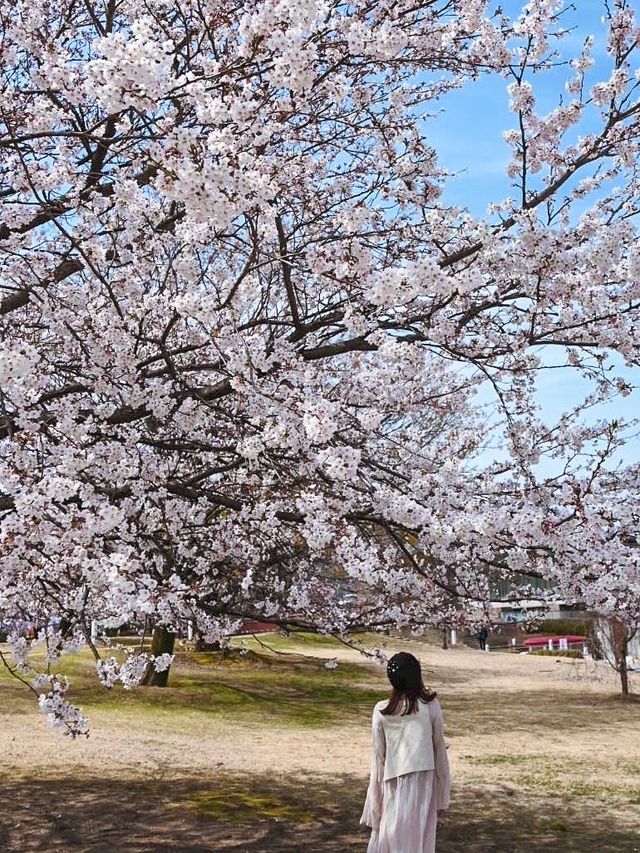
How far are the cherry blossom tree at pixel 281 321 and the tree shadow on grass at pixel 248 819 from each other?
181 centimetres

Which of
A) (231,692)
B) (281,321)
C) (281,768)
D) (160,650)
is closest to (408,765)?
(281,321)

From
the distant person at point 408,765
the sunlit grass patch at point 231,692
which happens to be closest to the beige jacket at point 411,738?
the distant person at point 408,765

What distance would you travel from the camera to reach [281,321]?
20.0 ft

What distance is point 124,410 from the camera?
20.4 feet

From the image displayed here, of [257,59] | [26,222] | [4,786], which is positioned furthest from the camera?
[4,786]

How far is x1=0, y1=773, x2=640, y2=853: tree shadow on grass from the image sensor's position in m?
7.38

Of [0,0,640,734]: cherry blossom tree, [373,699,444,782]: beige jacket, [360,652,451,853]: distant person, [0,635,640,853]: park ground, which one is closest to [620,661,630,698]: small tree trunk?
[0,635,640,853]: park ground

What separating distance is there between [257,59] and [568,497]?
3.06m

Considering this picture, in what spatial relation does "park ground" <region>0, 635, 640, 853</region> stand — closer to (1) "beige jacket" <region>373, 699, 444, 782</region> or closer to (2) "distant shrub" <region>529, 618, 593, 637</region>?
(1) "beige jacket" <region>373, 699, 444, 782</region>

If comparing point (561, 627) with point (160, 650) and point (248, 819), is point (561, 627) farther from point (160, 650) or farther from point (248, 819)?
point (248, 819)

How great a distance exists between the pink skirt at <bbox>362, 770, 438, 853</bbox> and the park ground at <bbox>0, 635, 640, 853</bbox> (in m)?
2.59

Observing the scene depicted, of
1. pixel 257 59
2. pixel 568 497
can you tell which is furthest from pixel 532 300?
pixel 257 59

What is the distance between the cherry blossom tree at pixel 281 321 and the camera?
15.8 ft

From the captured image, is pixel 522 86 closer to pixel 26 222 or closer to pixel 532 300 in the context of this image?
pixel 532 300
